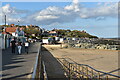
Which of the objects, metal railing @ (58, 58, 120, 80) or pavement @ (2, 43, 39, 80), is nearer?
pavement @ (2, 43, 39, 80)

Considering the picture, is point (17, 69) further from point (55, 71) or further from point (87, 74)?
point (55, 71)

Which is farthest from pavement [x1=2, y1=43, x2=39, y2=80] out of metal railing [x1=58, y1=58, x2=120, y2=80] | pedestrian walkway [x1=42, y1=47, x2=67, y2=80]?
metal railing [x1=58, y1=58, x2=120, y2=80]

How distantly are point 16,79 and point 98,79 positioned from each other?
295cm

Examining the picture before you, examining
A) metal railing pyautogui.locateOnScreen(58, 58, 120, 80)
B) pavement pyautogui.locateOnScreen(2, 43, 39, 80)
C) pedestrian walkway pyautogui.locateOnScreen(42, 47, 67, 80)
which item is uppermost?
pavement pyautogui.locateOnScreen(2, 43, 39, 80)

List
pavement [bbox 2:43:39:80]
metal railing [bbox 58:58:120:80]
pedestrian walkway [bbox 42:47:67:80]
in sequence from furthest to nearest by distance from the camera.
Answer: pedestrian walkway [bbox 42:47:67:80]
metal railing [bbox 58:58:120:80]
pavement [bbox 2:43:39:80]

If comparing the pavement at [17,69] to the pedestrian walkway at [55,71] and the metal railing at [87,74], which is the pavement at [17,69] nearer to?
the pedestrian walkway at [55,71]

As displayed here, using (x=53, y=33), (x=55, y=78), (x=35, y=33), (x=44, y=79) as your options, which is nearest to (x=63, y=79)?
(x=55, y=78)

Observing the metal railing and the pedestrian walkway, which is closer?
the metal railing

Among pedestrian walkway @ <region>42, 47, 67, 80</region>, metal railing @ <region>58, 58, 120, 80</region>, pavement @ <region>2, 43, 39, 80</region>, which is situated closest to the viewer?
pavement @ <region>2, 43, 39, 80</region>

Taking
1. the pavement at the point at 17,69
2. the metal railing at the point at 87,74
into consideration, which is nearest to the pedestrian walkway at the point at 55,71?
the metal railing at the point at 87,74

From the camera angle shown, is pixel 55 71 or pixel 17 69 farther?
pixel 55 71

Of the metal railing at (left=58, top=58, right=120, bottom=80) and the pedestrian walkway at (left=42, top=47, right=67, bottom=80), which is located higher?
the metal railing at (left=58, top=58, right=120, bottom=80)

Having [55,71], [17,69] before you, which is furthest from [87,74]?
[55,71]

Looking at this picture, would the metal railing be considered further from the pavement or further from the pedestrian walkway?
the pavement
